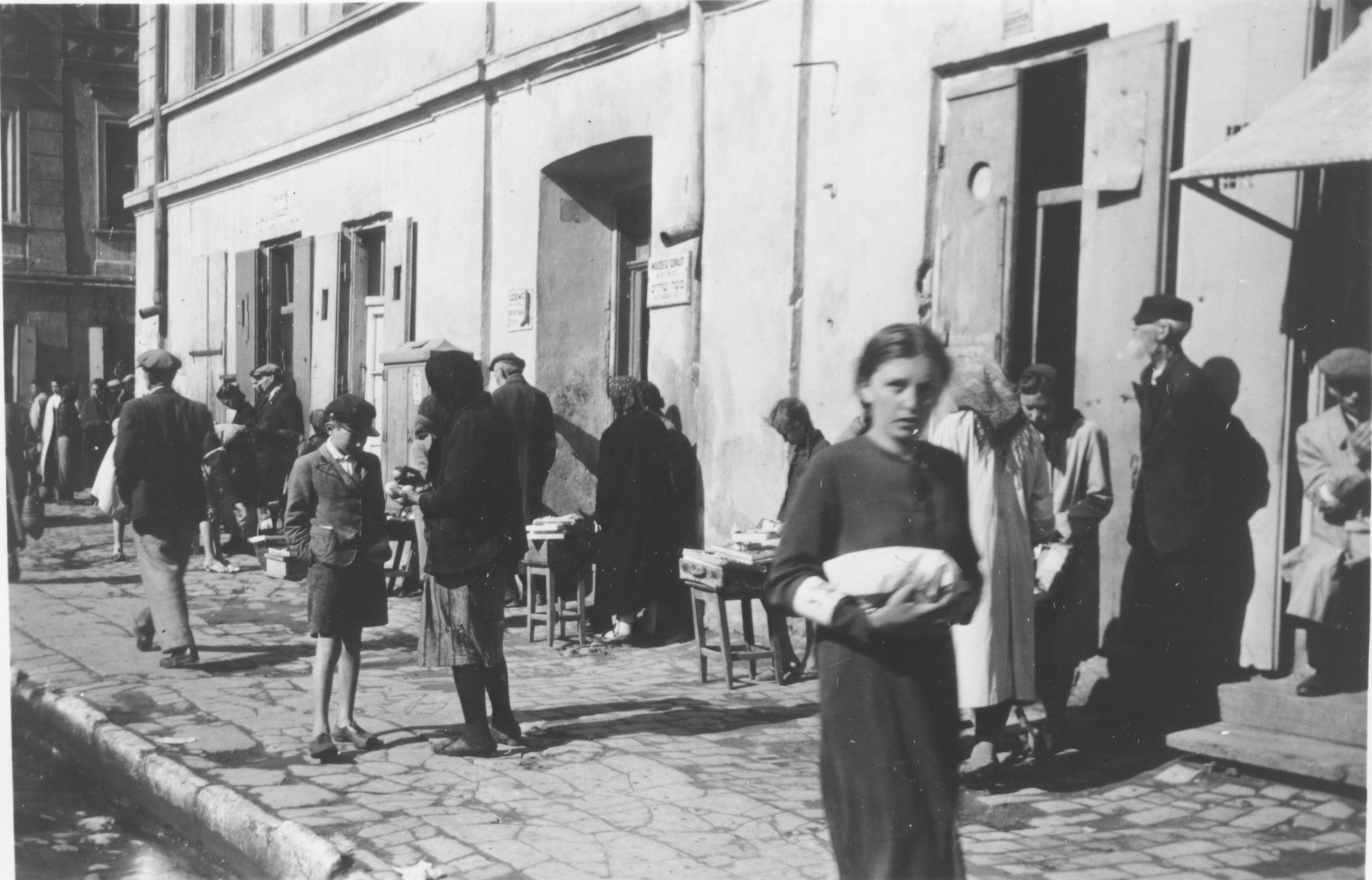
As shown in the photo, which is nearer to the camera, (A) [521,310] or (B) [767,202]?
(B) [767,202]

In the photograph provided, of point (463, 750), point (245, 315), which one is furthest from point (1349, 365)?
point (245, 315)

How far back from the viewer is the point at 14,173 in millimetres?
23047

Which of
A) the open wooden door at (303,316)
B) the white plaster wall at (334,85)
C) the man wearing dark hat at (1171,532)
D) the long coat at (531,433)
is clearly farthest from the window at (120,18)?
the man wearing dark hat at (1171,532)

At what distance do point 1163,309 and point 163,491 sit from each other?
5.52 meters

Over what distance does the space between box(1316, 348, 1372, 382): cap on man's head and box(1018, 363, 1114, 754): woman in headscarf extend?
113 cm

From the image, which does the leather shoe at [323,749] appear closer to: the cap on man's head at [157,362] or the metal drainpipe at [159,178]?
the cap on man's head at [157,362]

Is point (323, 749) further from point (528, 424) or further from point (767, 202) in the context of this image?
point (767, 202)

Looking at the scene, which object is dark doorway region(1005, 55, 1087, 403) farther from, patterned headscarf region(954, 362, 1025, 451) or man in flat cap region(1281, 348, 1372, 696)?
man in flat cap region(1281, 348, 1372, 696)

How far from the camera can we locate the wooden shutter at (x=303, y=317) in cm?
1494

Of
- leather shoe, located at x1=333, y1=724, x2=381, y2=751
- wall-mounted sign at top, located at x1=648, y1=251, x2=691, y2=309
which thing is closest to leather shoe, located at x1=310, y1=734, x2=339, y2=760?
leather shoe, located at x1=333, y1=724, x2=381, y2=751

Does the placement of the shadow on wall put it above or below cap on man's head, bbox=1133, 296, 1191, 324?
below

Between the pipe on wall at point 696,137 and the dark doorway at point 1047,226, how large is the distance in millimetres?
2887

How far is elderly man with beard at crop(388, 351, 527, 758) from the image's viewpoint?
5781 mm

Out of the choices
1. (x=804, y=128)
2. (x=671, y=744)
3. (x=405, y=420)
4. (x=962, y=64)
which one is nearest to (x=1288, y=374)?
(x=962, y=64)
